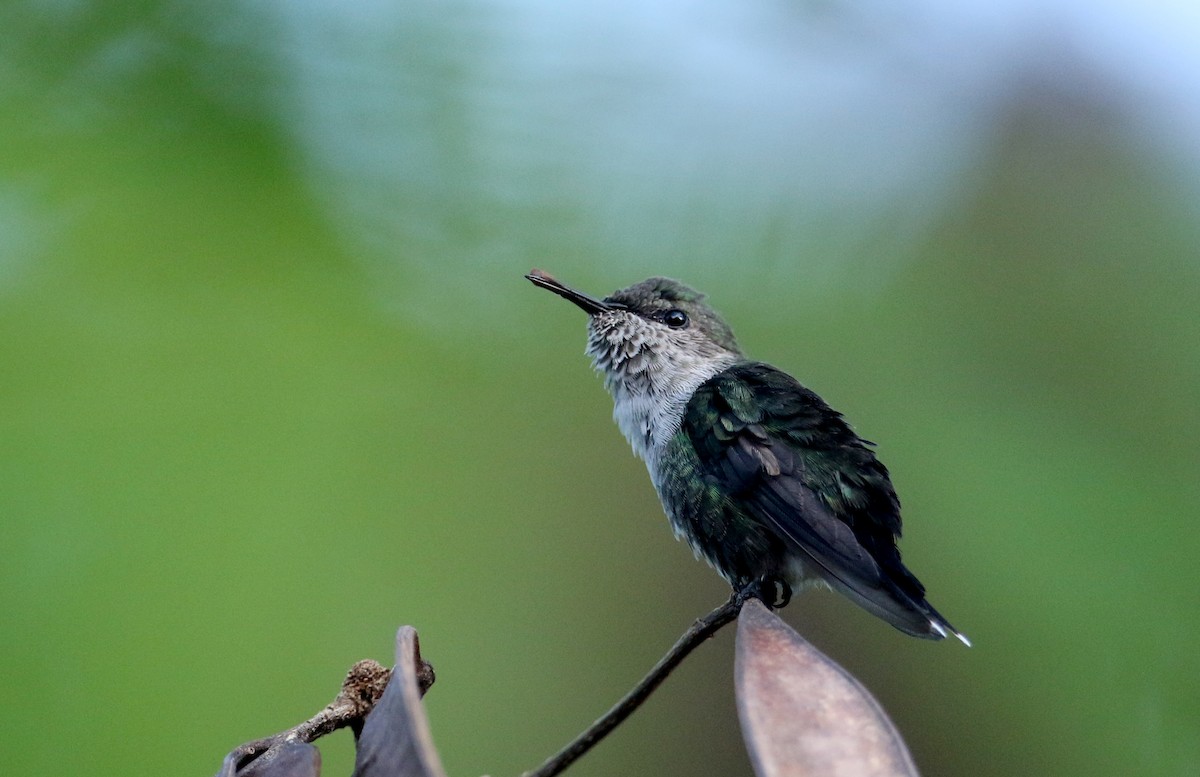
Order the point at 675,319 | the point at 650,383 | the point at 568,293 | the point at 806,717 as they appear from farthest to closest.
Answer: the point at 675,319 → the point at 650,383 → the point at 568,293 → the point at 806,717

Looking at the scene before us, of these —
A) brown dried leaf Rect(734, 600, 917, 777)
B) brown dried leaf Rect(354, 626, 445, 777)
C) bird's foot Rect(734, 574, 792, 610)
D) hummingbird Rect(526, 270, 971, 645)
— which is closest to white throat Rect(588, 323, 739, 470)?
hummingbird Rect(526, 270, 971, 645)

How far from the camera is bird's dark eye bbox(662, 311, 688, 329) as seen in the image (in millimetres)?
4211

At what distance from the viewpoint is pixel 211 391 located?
15.5ft

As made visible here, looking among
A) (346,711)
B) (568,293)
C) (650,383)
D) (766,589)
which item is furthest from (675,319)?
(346,711)

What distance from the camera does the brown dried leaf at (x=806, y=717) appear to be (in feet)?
5.03

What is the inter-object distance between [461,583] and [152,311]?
9.10ft

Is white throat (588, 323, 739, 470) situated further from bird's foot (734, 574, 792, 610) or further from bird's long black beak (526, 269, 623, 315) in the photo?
bird's foot (734, 574, 792, 610)

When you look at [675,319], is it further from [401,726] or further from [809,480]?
[401,726]

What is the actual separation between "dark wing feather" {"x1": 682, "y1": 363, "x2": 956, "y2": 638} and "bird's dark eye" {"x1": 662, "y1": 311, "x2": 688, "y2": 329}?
61 cm

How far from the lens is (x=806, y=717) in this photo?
5.40 feet

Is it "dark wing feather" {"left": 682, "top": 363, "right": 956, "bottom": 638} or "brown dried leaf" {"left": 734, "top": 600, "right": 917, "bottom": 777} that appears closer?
"brown dried leaf" {"left": 734, "top": 600, "right": 917, "bottom": 777}

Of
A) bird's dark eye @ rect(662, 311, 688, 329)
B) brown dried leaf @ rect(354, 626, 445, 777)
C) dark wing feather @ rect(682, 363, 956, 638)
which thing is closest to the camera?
brown dried leaf @ rect(354, 626, 445, 777)

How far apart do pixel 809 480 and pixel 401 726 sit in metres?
1.91

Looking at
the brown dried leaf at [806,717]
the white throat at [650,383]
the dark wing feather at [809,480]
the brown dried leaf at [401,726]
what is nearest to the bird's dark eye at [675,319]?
the white throat at [650,383]
